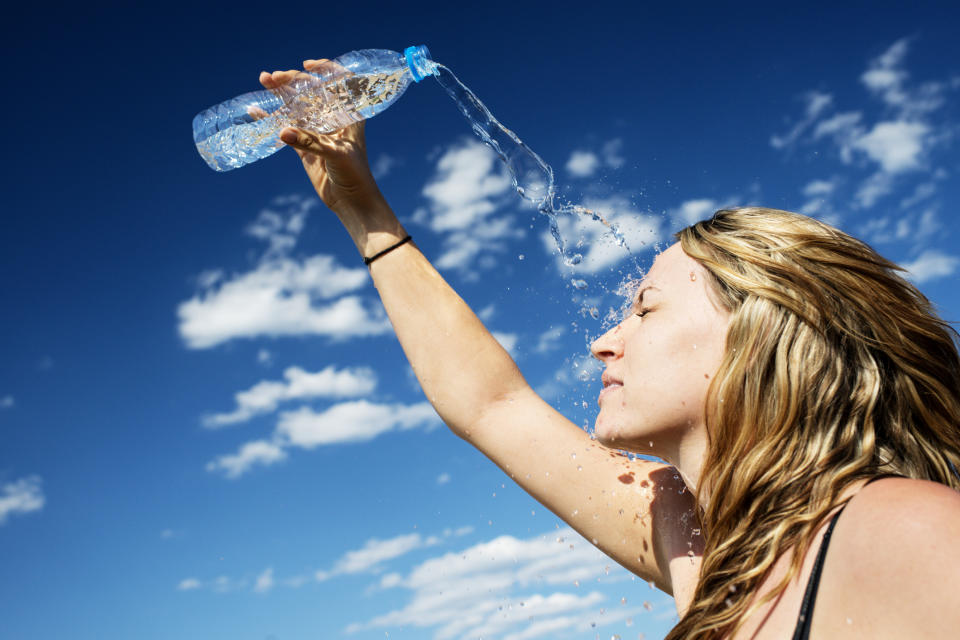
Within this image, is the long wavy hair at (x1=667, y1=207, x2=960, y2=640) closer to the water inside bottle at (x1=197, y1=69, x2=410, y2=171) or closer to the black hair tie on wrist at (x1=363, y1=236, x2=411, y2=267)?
the black hair tie on wrist at (x1=363, y1=236, x2=411, y2=267)

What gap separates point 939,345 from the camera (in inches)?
99.3

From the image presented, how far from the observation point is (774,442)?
2.38m

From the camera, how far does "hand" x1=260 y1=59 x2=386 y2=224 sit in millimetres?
3564

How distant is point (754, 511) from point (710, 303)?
0.75 metres

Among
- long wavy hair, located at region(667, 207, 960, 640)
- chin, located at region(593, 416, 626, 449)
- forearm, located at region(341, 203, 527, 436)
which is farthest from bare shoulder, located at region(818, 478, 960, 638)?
forearm, located at region(341, 203, 527, 436)

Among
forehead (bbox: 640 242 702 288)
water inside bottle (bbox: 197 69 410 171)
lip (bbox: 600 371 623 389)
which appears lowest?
lip (bbox: 600 371 623 389)

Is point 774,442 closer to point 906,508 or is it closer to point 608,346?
point 906,508

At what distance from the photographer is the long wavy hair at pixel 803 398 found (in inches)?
88.7

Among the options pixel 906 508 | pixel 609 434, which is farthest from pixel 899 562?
pixel 609 434

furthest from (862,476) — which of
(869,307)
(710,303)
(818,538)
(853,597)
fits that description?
(710,303)

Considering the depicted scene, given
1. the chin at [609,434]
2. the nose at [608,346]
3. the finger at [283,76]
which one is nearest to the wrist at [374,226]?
the finger at [283,76]

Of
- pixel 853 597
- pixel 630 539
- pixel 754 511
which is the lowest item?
pixel 853 597

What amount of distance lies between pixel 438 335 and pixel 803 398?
1.70 meters

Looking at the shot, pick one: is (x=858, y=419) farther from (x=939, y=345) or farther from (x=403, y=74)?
(x=403, y=74)
